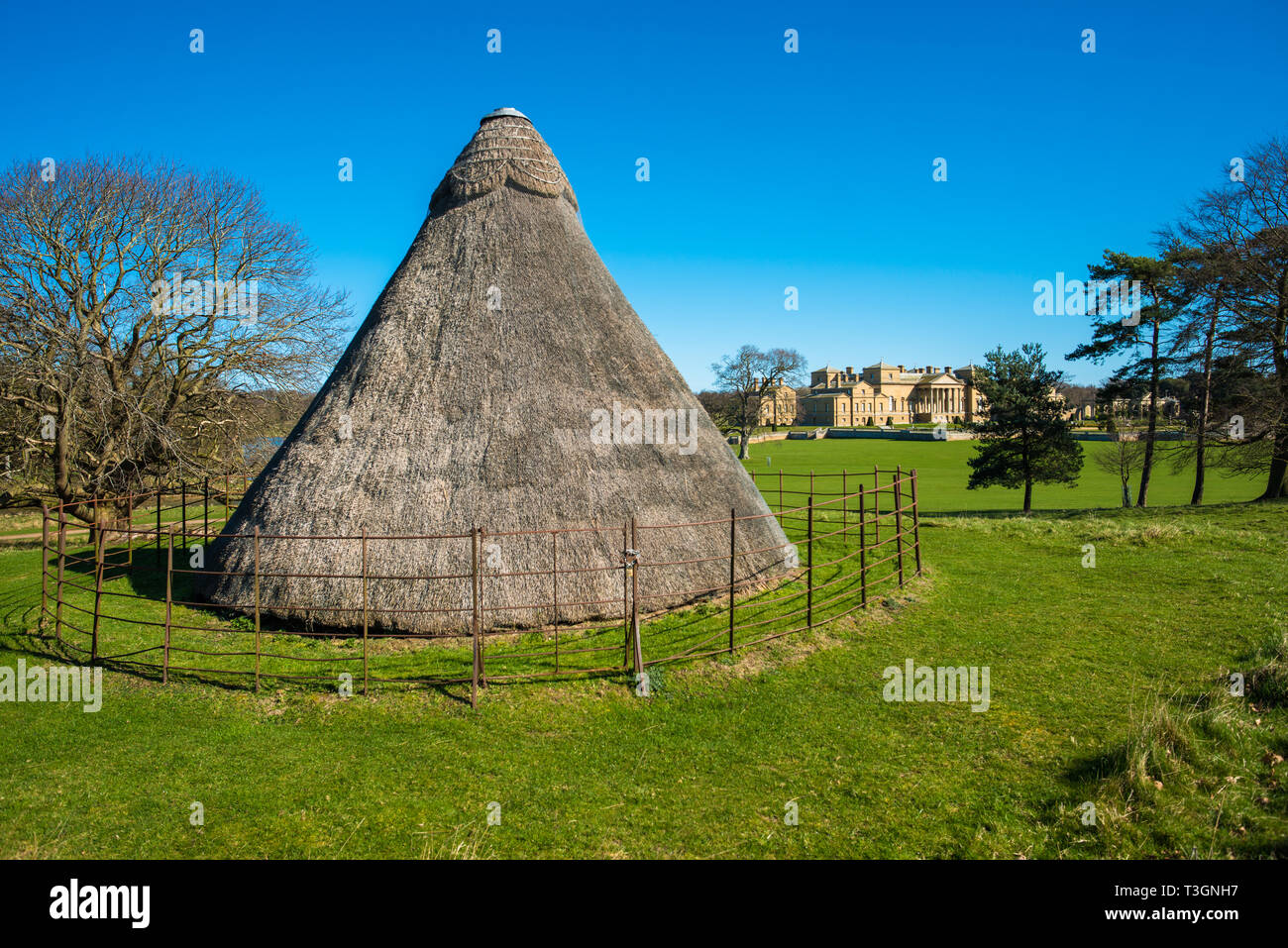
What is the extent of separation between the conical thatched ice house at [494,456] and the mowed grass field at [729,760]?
1935 millimetres

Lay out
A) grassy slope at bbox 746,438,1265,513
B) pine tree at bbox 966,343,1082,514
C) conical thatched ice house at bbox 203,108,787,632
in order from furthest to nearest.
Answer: grassy slope at bbox 746,438,1265,513, pine tree at bbox 966,343,1082,514, conical thatched ice house at bbox 203,108,787,632

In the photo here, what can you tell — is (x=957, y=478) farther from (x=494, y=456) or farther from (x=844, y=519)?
(x=494, y=456)

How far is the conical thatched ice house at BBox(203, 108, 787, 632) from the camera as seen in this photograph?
1059 centimetres

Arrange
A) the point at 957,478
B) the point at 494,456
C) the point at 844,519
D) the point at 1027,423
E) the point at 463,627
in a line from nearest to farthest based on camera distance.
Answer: the point at 463,627
the point at 494,456
the point at 844,519
the point at 1027,423
the point at 957,478

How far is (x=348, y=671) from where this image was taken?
9.47m

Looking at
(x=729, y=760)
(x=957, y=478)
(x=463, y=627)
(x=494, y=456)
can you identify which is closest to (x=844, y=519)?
(x=729, y=760)

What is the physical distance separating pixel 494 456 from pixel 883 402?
133 meters

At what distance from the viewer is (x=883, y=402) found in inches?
5241

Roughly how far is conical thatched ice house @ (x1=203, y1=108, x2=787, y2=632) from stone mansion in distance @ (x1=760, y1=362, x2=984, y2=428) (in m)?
103

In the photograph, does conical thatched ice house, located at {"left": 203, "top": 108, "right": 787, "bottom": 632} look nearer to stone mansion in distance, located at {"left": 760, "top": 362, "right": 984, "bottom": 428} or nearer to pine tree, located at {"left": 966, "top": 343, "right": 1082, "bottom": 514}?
pine tree, located at {"left": 966, "top": 343, "right": 1082, "bottom": 514}

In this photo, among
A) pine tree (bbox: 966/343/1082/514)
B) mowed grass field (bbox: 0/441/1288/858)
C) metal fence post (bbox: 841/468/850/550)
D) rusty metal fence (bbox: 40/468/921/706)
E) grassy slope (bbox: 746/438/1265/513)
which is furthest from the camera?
grassy slope (bbox: 746/438/1265/513)

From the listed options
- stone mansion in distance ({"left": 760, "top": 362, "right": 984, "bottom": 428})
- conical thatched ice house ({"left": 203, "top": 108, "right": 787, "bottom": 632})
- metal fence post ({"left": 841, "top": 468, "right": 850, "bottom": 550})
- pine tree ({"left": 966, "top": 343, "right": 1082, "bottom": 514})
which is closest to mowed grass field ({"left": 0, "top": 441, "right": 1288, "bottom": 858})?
conical thatched ice house ({"left": 203, "top": 108, "right": 787, "bottom": 632})
